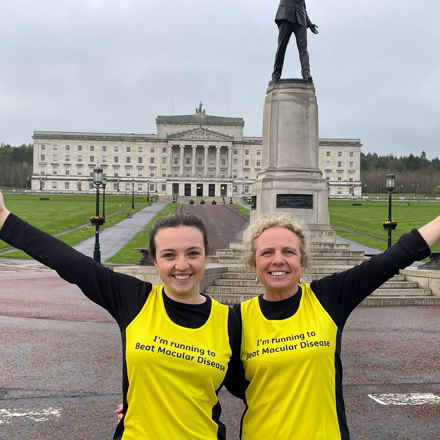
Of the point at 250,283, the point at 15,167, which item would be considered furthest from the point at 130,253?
the point at 15,167

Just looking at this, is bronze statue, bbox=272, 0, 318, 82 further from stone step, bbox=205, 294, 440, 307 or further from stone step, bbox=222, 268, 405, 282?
stone step, bbox=205, 294, 440, 307

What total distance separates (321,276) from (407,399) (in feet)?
31.9

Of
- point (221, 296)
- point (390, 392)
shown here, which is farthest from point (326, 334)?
point (221, 296)

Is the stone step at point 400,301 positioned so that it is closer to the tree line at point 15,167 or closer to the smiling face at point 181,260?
the smiling face at point 181,260

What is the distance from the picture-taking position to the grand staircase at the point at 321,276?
14555 mm

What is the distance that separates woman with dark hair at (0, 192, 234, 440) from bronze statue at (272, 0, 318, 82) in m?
17.6

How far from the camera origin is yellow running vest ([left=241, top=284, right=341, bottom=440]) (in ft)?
8.32

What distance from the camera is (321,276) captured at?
51.9 feet

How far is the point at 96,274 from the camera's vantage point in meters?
2.77

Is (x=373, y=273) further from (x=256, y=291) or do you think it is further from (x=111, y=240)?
(x=111, y=240)

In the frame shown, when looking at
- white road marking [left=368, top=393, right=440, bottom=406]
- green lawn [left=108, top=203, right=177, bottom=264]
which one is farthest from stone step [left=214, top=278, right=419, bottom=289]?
white road marking [left=368, top=393, right=440, bottom=406]

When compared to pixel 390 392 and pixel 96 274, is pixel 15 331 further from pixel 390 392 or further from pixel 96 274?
pixel 96 274

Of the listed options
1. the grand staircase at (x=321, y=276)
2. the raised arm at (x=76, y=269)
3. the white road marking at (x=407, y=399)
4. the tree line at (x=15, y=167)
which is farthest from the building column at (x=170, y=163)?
the raised arm at (x=76, y=269)

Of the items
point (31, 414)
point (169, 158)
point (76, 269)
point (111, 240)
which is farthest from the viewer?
point (169, 158)
